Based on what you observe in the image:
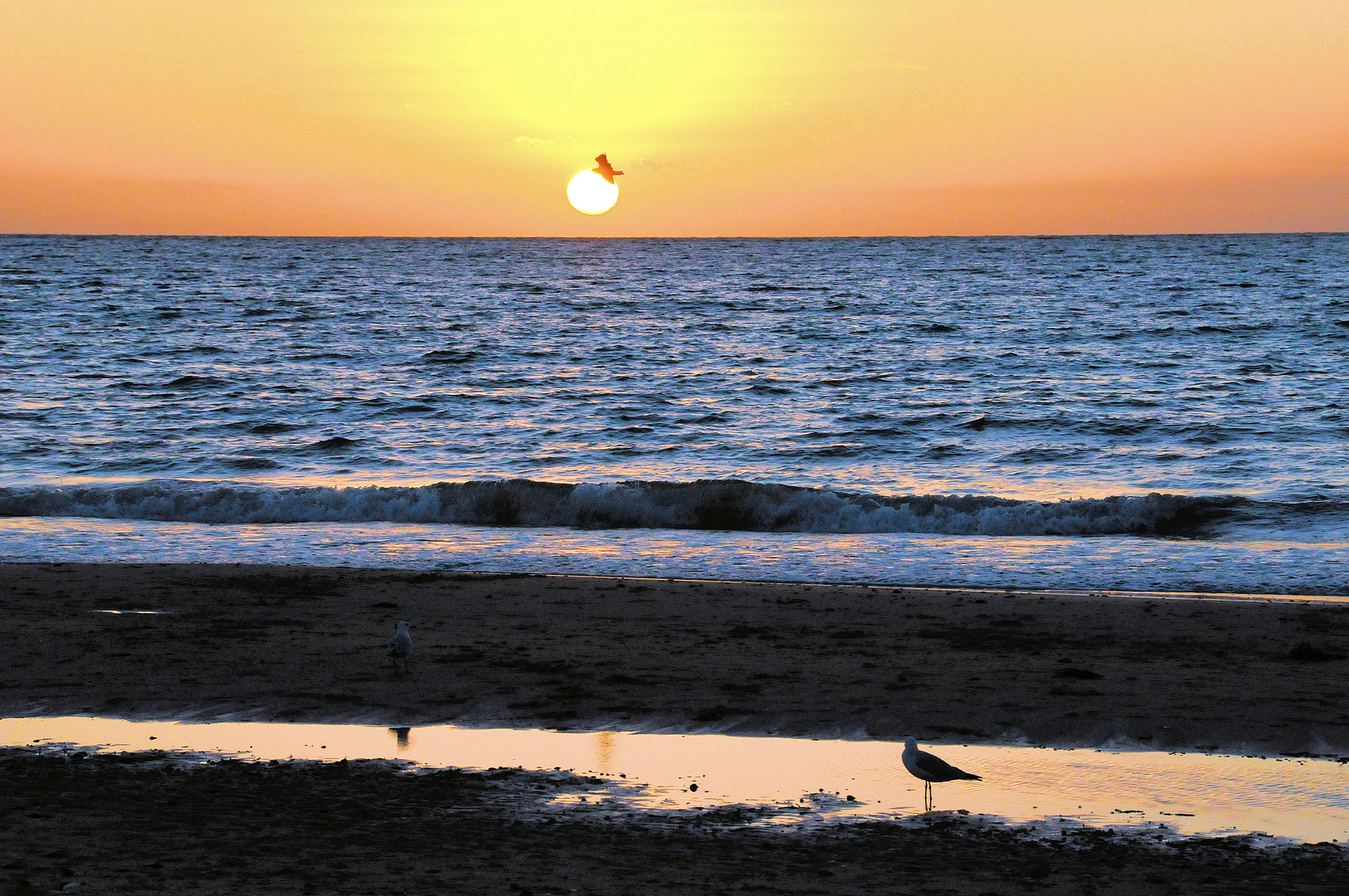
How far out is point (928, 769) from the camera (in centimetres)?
649

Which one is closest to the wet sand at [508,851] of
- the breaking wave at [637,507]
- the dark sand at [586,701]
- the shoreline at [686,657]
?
the dark sand at [586,701]

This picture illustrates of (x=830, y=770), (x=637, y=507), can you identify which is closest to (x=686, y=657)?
(x=830, y=770)

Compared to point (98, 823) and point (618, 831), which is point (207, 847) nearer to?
point (98, 823)

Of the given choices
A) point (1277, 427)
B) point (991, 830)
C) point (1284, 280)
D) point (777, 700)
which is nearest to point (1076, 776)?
point (991, 830)

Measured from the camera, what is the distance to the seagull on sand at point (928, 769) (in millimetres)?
6480

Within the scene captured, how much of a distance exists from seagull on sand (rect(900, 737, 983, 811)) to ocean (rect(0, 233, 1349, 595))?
7.14 metres

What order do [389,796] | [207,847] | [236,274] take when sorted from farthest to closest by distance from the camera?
[236,274] < [389,796] < [207,847]

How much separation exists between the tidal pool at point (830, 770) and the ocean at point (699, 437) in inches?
248

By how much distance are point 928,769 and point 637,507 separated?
12.3 metres

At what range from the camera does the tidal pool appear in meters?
6.37

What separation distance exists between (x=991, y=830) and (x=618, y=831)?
1819 millimetres

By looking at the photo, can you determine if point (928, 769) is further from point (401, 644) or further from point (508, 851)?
point (401, 644)

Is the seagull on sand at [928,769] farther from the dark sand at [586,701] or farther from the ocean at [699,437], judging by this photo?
the ocean at [699,437]

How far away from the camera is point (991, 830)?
20.0 feet
